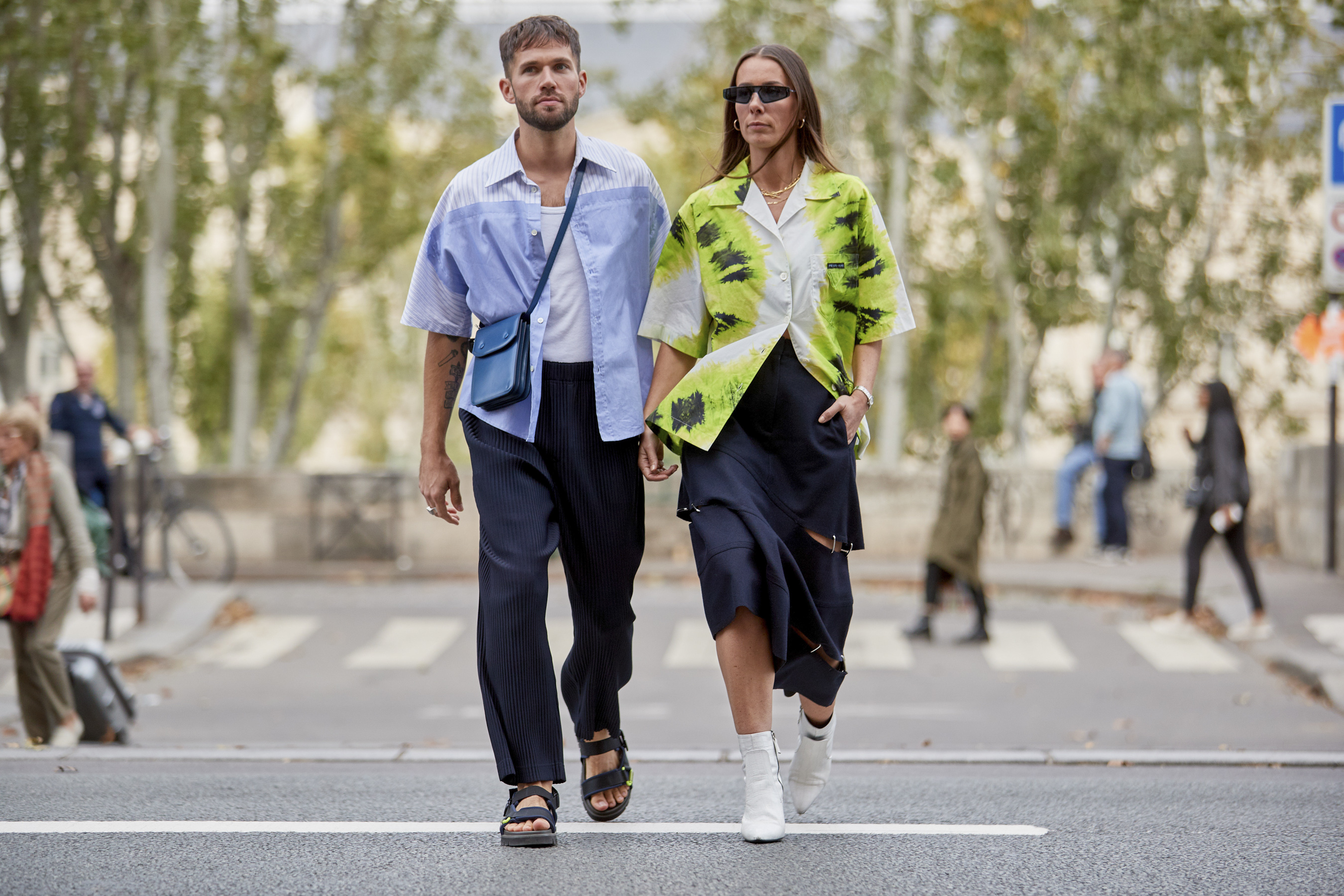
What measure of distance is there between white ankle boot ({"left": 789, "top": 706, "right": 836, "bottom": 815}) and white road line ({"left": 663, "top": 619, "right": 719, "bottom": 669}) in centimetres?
593

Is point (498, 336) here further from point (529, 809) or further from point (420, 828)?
point (420, 828)

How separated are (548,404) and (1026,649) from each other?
7572 mm

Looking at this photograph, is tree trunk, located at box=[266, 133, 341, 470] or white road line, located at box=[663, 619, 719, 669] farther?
tree trunk, located at box=[266, 133, 341, 470]

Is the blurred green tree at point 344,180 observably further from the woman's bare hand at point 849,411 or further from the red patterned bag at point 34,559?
the woman's bare hand at point 849,411

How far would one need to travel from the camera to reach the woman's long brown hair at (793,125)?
4145 millimetres

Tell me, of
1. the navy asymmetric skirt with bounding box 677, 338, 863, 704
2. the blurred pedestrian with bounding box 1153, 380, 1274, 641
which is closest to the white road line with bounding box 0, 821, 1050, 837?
the navy asymmetric skirt with bounding box 677, 338, 863, 704

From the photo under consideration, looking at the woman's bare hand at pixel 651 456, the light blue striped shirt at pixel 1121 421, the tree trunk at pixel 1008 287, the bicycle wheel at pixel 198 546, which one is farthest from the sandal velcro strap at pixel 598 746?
the tree trunk at pixel 1008 287

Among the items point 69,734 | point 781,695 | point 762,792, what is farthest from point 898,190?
point 762,792

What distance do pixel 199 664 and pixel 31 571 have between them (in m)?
3.81

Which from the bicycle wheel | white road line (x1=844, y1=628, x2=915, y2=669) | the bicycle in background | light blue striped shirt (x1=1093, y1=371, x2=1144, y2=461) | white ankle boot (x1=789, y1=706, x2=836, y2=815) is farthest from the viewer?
light blue striped shirt (x1=1093, y1=371, x2=1144, y2=461)

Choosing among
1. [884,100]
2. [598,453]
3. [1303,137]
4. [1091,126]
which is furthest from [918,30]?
[598,453]

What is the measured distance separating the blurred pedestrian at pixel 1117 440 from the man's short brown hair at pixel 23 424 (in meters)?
9.78

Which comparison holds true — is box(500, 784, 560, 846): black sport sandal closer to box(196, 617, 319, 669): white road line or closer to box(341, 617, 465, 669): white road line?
box(341, 617, 465, 669): white road line

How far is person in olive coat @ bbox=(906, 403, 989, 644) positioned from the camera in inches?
437
